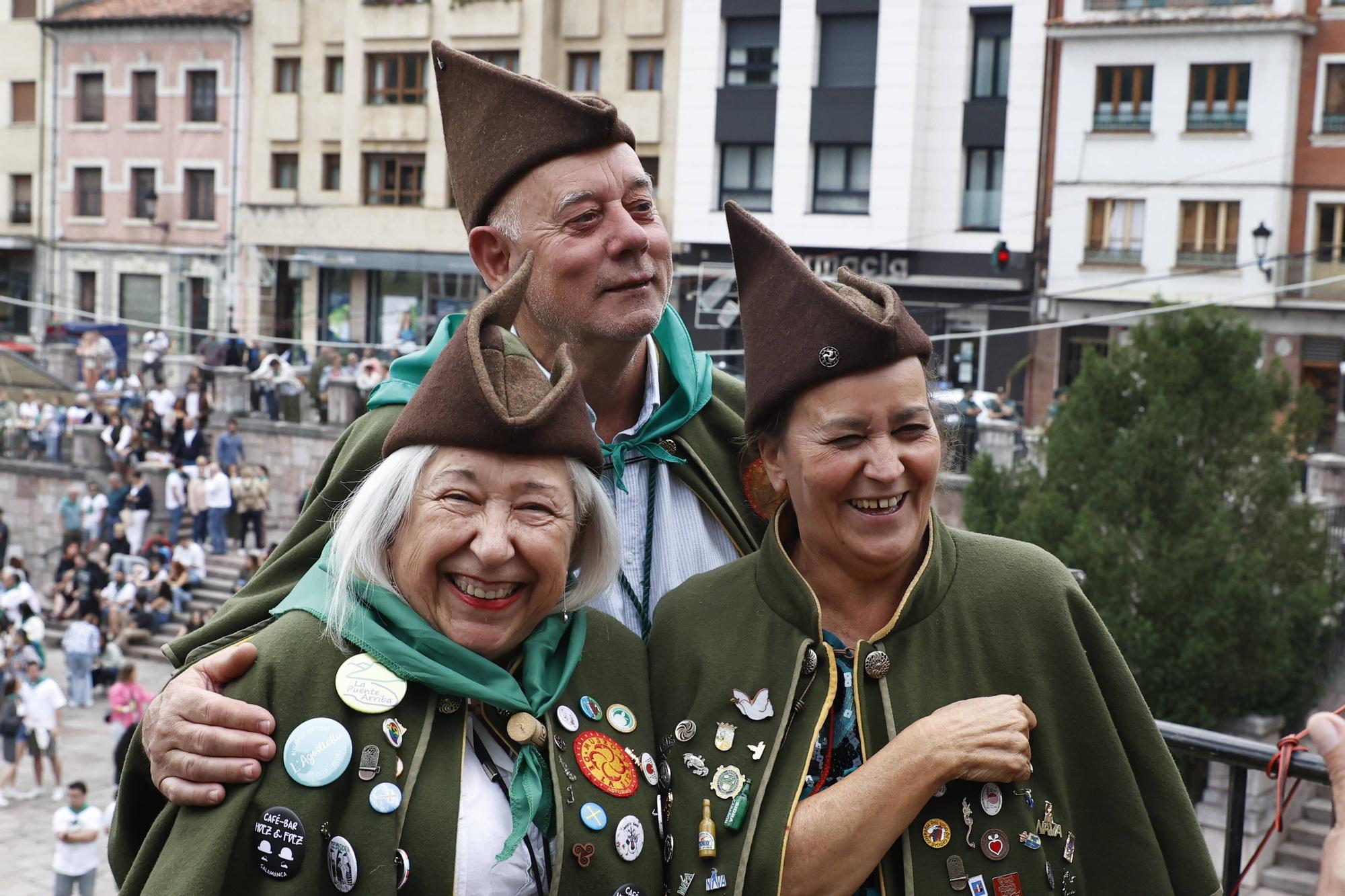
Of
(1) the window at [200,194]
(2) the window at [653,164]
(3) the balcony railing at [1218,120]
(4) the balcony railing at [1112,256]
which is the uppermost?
(3) the balcony railing at [1218,120]

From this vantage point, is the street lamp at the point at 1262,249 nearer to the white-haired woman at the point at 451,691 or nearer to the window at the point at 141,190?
the window at the point at 141,190

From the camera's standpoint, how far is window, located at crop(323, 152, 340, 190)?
37.8 m

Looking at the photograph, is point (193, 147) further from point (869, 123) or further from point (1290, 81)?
point (1290, 81)

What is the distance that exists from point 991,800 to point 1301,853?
1753 cm

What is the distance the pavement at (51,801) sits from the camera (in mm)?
15562

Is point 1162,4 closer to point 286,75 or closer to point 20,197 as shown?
point 286,75

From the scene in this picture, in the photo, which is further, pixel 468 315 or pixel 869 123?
pixel 869 123

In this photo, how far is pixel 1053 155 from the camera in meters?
31.7

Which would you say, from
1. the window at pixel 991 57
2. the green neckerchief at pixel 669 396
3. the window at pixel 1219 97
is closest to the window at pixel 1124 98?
the window at pixel 1219 97

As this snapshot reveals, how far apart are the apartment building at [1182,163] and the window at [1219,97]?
0.03m

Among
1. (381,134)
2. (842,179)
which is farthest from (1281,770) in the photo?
(381,134)

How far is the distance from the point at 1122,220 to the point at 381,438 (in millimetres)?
29624

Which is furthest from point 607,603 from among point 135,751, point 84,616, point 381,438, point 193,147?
point 193,147

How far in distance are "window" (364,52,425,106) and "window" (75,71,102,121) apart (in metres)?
8.43
